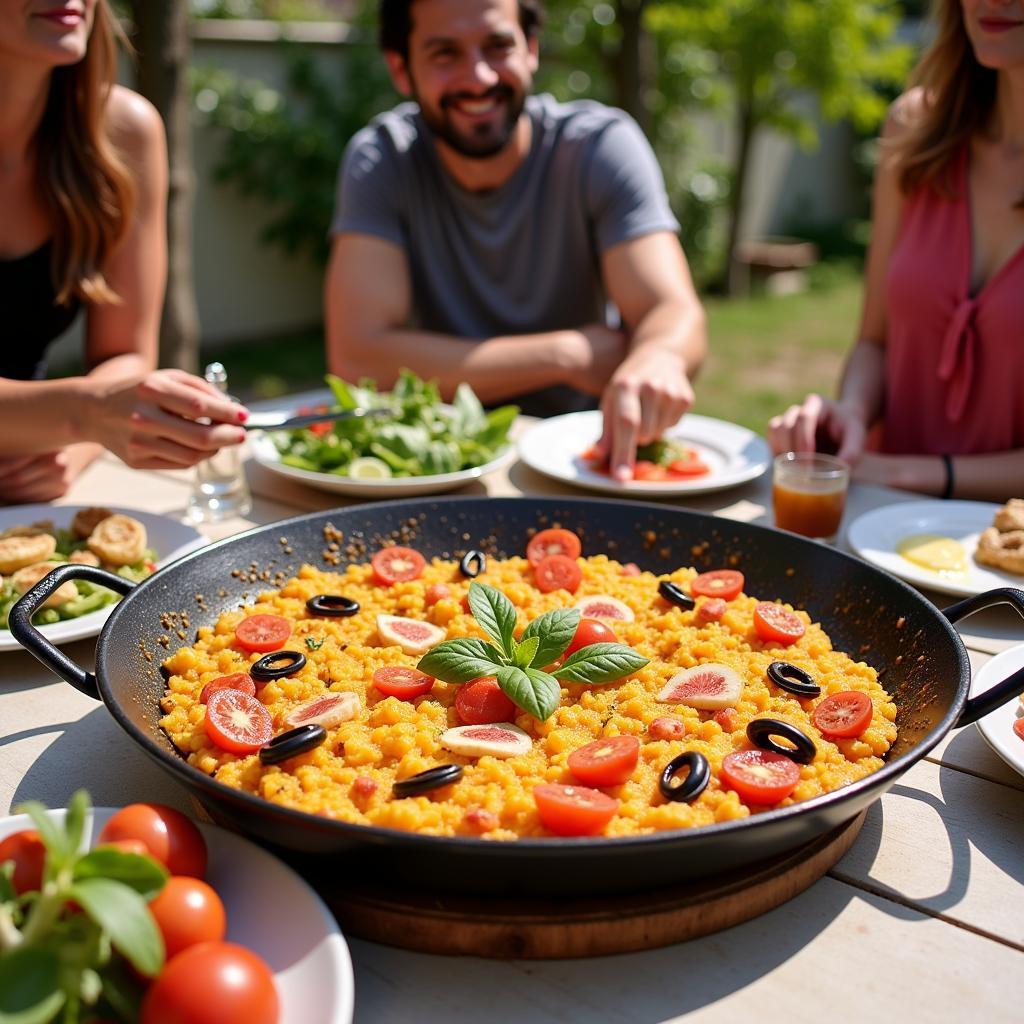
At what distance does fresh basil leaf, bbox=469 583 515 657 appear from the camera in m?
1.68

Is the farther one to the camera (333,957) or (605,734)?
(605,734)

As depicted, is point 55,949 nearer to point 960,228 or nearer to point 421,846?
point 421,846

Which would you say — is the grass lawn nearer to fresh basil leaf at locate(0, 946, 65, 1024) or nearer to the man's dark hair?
the man's dark hair

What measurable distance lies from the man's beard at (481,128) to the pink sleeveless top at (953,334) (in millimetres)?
1536

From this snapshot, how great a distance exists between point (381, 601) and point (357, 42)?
34.8 feet

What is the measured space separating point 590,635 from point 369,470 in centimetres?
119

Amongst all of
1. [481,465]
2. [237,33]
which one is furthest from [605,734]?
[237,33]

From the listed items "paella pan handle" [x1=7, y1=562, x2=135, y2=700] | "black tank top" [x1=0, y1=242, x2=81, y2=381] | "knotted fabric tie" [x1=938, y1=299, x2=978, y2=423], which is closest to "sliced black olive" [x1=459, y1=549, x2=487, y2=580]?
"paella pan handle" [x1=7, y1=562, x2=135, y2=700]

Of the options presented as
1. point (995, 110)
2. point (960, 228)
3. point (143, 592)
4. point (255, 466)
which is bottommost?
point (255, 466)

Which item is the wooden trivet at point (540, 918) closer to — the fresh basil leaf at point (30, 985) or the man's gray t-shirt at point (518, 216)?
the fresh basil leaf at point (30, 985)

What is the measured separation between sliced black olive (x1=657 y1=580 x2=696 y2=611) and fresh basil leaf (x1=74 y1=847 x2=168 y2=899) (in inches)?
48.2

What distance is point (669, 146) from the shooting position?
45.2 feet

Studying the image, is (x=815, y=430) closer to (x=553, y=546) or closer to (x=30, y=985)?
(x=553, y=546)

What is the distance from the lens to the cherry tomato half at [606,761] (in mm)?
1402
